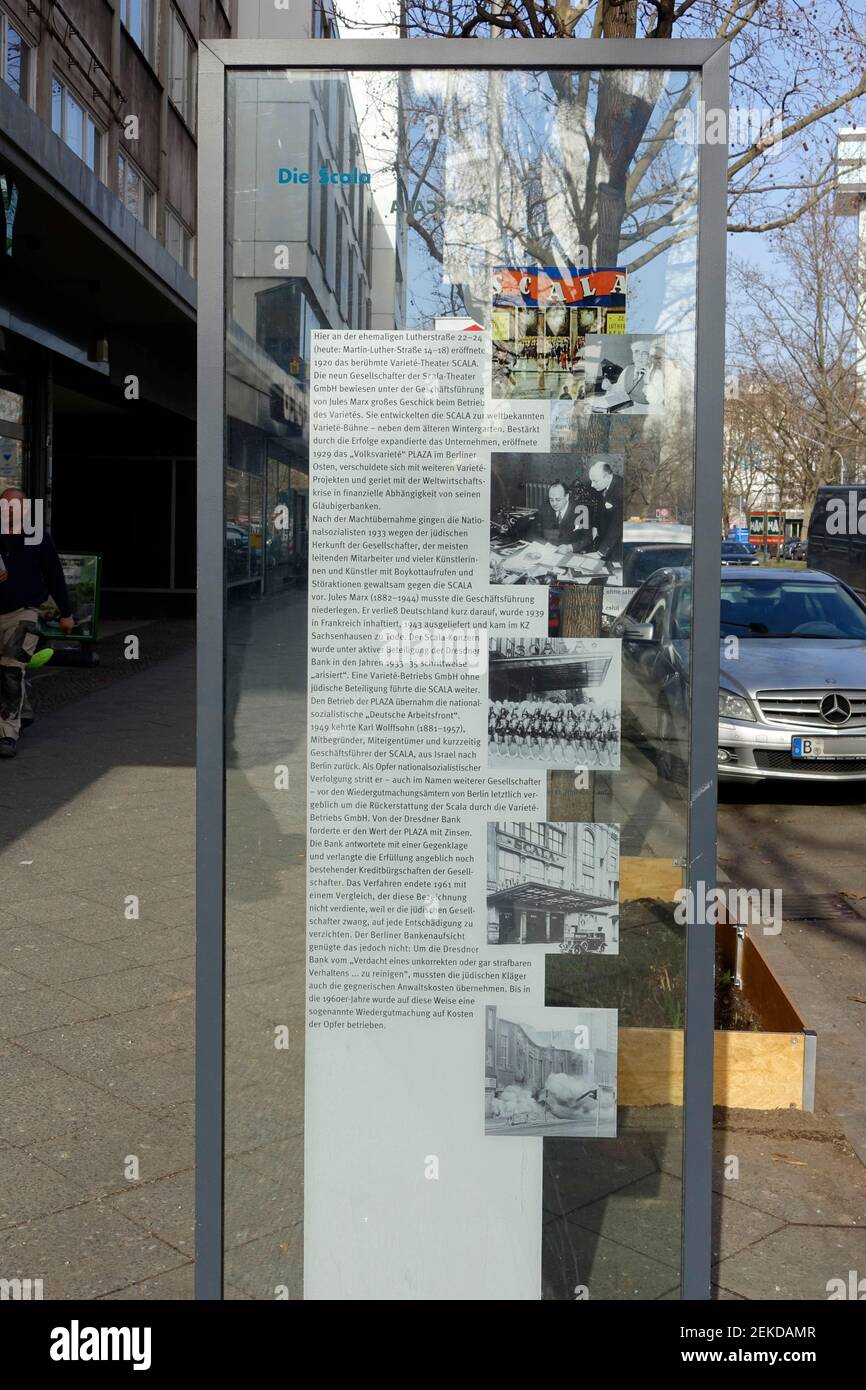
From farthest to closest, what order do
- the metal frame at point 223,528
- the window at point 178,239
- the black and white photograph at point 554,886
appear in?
the window at point 178,239 < the black and white photograph at point 554,886 < the metal frame at point 223,528

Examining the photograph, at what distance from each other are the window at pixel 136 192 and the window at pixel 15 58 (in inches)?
179

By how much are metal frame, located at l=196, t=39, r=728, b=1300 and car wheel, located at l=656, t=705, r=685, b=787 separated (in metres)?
0.04

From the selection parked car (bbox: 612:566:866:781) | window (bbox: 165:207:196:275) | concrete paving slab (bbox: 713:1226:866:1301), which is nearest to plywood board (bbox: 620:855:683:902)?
concrete paving slab (bbox: 713:1226:866:1301)

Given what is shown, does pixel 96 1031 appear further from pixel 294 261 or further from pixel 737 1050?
pixel 294 261

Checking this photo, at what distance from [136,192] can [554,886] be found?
2386 centimetres

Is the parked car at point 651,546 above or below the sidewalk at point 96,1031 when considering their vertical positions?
above

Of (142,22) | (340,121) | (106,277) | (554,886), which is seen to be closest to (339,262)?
(340,121)

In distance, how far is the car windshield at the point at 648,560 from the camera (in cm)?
269

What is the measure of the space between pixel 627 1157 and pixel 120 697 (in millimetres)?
12670

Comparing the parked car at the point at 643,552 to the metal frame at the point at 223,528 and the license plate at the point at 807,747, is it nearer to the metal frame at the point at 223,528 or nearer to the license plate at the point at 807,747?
the metal frame at the point at 223,528

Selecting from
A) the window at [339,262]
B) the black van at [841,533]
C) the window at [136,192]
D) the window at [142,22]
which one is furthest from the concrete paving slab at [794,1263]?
the black van at [841,533]
